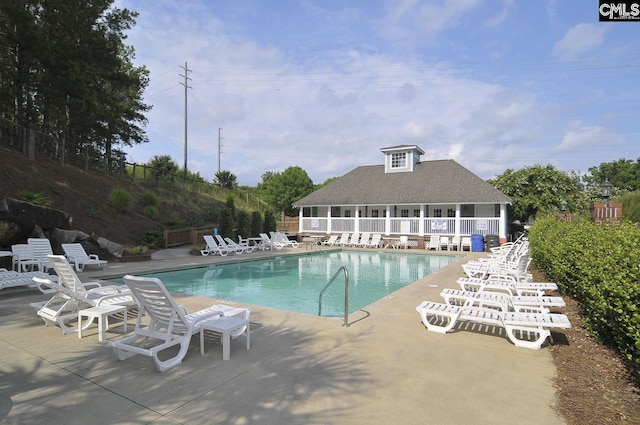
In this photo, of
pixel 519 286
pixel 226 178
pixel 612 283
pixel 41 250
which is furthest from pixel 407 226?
pixel 226 178

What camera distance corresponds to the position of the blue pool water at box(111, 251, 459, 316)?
8859 mm

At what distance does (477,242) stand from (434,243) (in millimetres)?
2418

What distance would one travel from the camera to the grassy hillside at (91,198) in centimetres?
1529

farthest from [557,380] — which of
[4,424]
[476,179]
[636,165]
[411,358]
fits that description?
[636,165]

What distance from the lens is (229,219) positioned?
20.2m

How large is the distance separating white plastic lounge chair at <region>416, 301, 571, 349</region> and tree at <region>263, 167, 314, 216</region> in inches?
1810

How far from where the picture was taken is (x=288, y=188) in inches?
2039

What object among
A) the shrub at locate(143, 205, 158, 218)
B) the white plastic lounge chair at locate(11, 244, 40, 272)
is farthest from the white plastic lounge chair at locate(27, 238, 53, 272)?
the shrub at locate(143, 205, 158, 218)

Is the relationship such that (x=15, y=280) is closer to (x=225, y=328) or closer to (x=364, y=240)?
(x=225, y=328)

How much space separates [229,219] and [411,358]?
17256 mm

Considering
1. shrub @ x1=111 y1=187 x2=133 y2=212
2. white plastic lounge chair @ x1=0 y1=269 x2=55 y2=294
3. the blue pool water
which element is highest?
shrub @ x1=111 y1=187 x2=133 y2=212

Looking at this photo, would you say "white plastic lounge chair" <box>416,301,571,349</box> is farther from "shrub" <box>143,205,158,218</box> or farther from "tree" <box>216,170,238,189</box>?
"tree" <box>216,170,238,189</box>

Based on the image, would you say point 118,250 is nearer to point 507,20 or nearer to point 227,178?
point 507,20

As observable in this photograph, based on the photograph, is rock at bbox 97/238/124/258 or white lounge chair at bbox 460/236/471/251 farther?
white lounge chair at bbox 460/236/471/251
